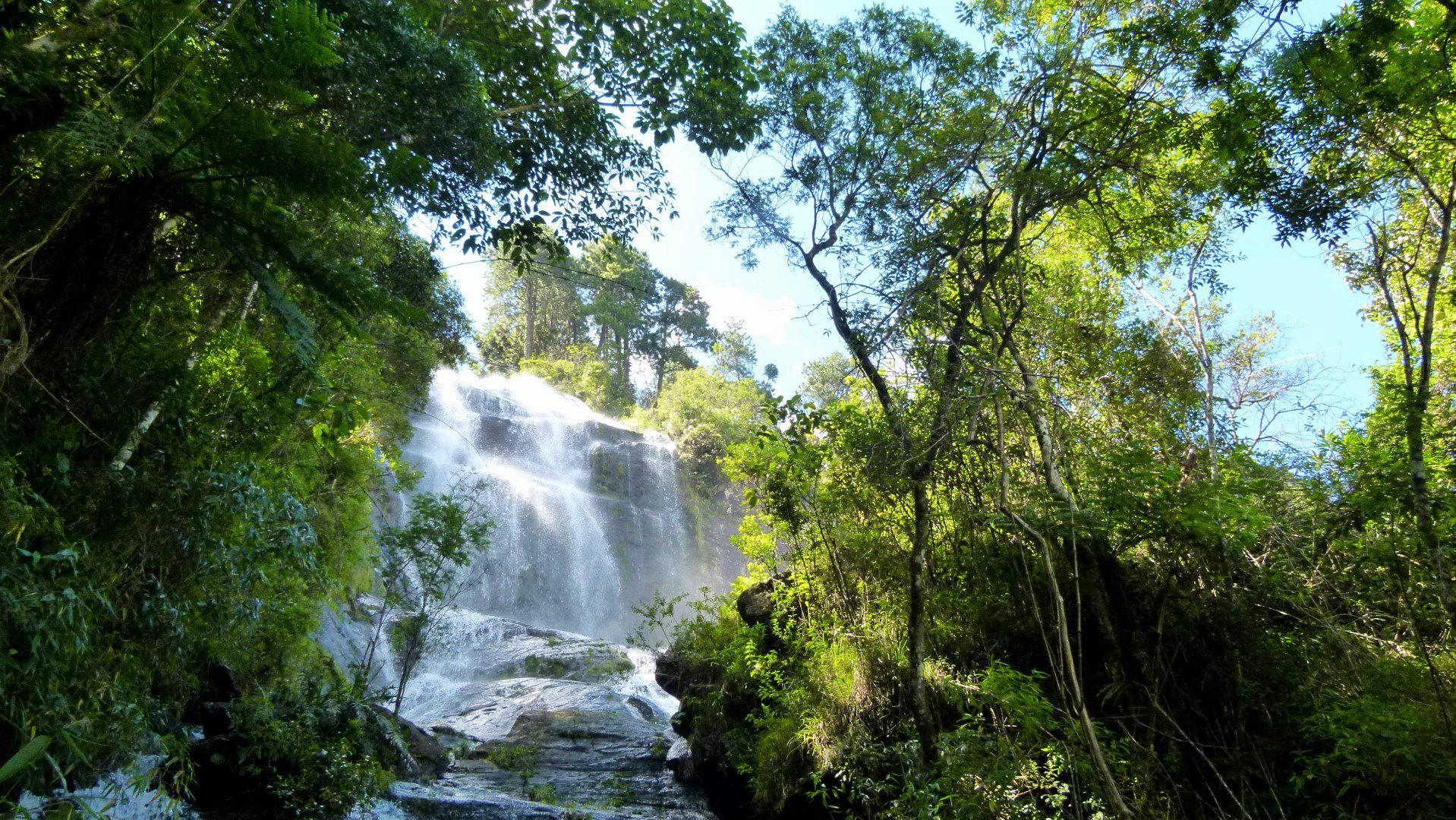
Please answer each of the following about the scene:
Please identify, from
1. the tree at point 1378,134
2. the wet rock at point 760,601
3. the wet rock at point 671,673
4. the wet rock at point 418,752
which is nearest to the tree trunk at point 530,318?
the wet rock at point 671,673

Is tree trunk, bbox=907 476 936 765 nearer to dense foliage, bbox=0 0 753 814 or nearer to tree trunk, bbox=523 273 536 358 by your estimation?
dense foliage, bbox=0 0 753 814

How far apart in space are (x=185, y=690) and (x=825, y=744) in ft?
19.1

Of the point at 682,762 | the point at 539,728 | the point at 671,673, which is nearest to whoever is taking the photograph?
the point at 682,762

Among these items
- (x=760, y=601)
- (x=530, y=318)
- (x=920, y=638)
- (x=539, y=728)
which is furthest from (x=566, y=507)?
(x=920, y=638)

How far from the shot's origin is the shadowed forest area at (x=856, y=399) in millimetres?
3604

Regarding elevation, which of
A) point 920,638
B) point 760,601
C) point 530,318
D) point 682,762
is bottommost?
point 682,762

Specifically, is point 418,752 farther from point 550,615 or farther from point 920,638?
point 550,615

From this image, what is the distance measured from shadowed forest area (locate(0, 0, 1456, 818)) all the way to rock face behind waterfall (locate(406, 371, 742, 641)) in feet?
42.7

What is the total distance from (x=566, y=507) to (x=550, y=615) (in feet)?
11.8

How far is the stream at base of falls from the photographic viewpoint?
931 centimetres

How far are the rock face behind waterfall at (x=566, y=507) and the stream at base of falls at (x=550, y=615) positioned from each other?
5 centimetres

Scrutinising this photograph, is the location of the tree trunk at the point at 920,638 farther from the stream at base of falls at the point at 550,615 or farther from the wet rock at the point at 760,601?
the stream at base of falls at the point at 550,615

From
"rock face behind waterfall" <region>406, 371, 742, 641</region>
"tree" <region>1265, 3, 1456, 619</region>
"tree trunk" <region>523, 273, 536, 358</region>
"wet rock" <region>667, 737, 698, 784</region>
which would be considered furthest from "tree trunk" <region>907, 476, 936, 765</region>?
"tree trunk" <region>523, 273, 536, 358</region>

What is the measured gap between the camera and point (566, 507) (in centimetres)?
2355
